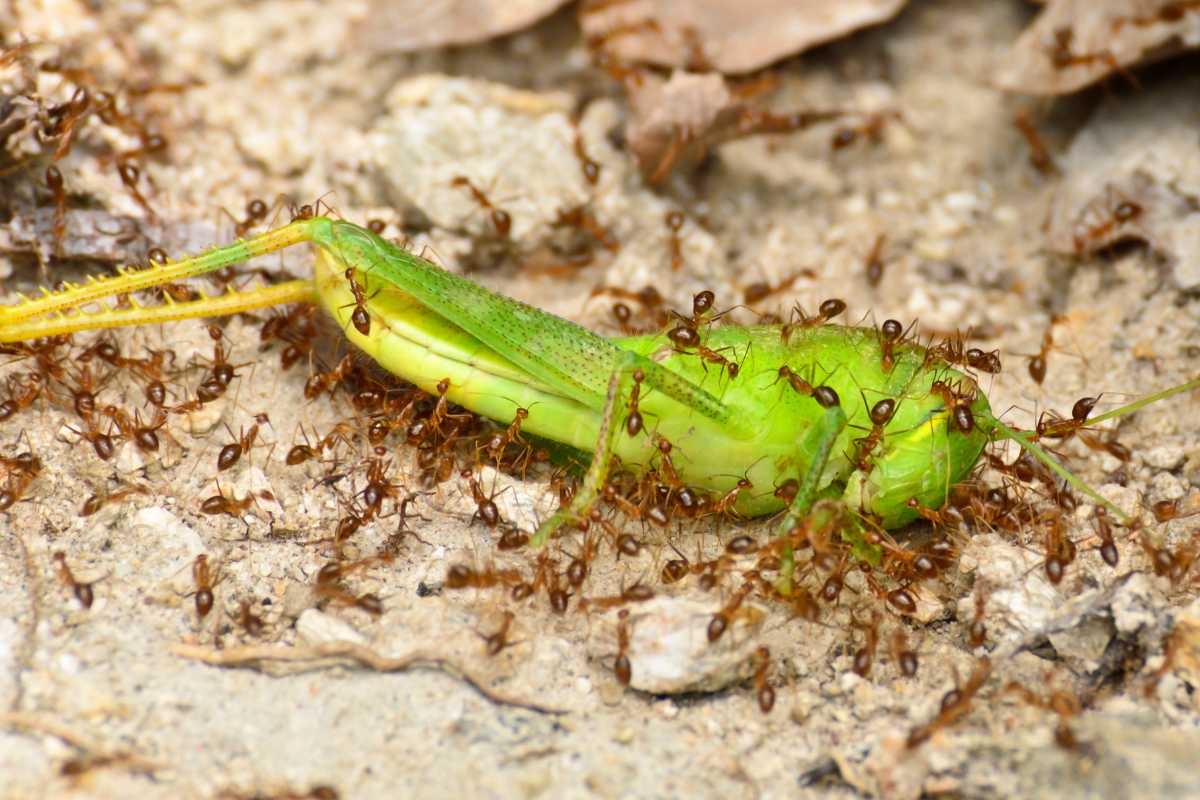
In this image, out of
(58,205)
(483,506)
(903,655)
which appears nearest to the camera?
(903,655)

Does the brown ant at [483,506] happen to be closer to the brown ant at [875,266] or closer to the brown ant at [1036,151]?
the brown ant at [875,266]

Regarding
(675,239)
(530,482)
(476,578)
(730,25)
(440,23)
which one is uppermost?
(440,23)

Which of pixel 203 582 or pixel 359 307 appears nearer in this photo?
pixel 203 582

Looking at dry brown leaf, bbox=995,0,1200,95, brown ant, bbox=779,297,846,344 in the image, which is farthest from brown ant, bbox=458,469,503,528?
dry brown leaf, bbox=995,0,1200,95

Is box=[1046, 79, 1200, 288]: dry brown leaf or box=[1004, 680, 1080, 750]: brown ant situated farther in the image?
box=[1046, 79, 1200, 288]: dry brown leaf

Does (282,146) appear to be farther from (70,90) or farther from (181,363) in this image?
(181,363)

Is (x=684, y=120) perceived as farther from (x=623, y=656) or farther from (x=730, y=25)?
(x=623, y=656)

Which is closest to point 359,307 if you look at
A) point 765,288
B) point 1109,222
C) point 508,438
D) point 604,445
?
point 508,438

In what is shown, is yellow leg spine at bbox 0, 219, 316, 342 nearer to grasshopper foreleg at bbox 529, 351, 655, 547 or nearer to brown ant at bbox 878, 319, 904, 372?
grasshopper foreleg at bbox 529, 351, 655, 547
